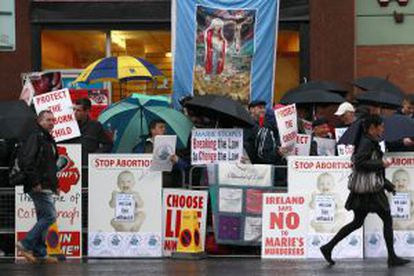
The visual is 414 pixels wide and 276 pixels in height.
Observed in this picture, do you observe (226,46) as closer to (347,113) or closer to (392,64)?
(392,64)

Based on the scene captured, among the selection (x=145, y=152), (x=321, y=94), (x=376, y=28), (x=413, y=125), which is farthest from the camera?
(x=376, y=28)

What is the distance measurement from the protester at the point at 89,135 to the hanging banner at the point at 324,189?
2929 millimetres

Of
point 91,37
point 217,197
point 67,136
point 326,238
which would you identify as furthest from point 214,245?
point 91,37

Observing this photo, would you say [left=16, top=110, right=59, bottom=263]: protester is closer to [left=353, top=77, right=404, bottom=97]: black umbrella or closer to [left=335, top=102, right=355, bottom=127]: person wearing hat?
[left=335, top=102, right=355, bottom=127]: person wearing hat

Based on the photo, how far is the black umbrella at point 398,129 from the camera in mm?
13805

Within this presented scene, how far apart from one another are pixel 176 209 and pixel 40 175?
79.3 inches

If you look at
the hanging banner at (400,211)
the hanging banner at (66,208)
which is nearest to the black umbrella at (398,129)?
the hanging banner at (400,211)

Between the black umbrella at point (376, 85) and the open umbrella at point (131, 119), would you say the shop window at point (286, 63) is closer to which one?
the black umbrella at point (376, 85)

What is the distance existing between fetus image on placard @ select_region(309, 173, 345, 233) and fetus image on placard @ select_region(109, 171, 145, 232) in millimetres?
2428

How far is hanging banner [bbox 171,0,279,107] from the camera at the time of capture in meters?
18.0

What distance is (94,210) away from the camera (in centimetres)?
1434

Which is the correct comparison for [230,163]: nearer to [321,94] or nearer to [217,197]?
[217,197]

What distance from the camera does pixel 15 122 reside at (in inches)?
569

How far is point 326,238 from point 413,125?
6.37ft
